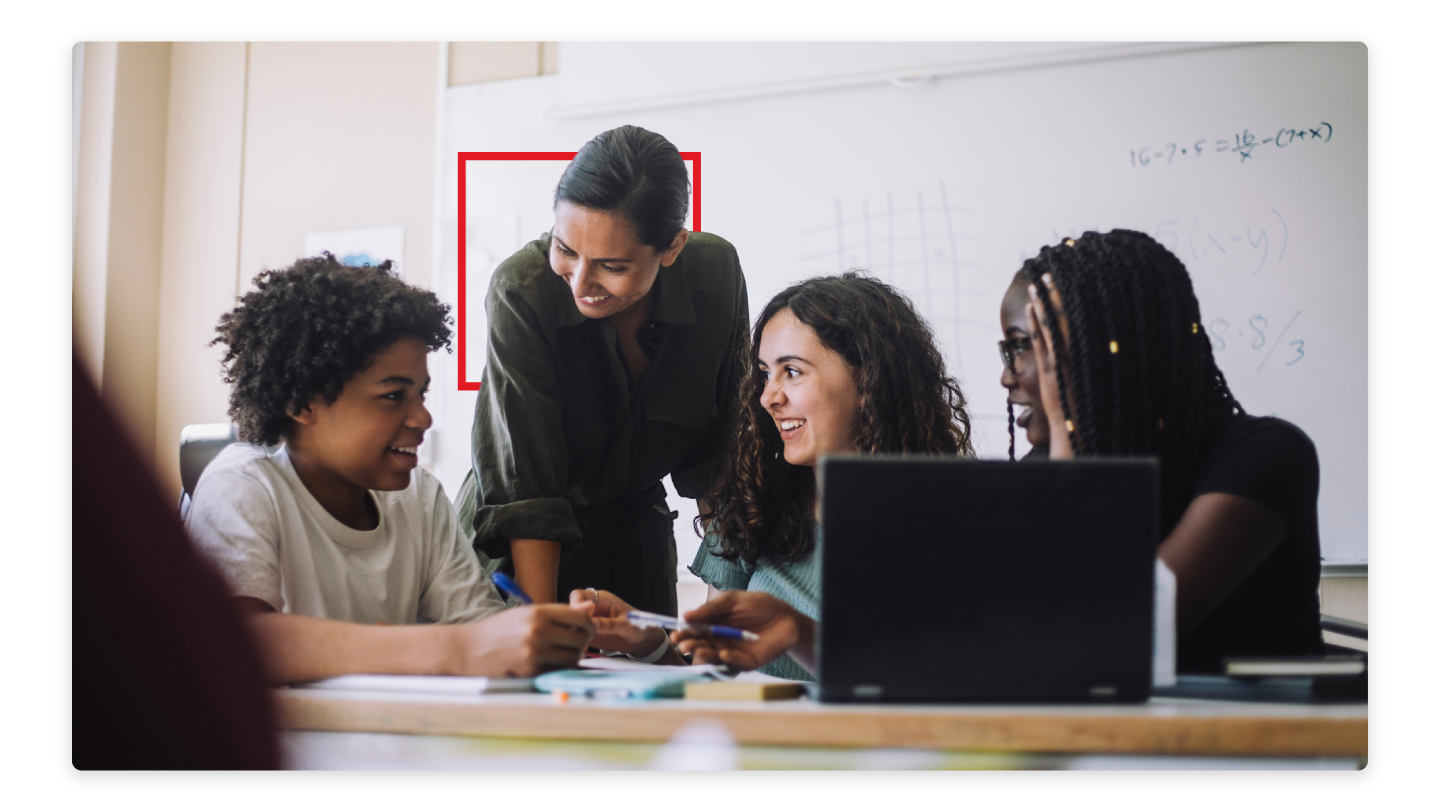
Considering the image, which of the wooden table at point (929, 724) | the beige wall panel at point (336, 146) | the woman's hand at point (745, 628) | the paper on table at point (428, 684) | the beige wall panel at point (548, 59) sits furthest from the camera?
the beige wall panel at point (336, 146)

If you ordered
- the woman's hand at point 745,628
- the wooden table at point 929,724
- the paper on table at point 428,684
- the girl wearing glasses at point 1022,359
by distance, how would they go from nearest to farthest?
the wooden table at point 929,724 < the paper on table at point 428,684 < the woman's hand at point 745,628 < the girl wearing glasses at point 1022,359

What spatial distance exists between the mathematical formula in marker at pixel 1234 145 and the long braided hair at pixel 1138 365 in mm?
898

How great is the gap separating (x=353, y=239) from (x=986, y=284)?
146cm

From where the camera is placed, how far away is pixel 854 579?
0.65 m

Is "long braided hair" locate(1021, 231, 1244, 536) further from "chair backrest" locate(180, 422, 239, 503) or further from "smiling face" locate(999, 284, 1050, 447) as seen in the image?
"chair backrest" locate(180, 422, 239, 503)

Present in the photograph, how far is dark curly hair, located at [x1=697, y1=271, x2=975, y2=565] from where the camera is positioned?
4.38 ft

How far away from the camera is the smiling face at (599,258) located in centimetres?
133

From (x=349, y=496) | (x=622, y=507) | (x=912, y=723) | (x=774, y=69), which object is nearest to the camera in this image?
(x=912, y=723)

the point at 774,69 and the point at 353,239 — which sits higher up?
the point at 774,69

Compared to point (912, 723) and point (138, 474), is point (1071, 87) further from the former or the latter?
point (138, 474)

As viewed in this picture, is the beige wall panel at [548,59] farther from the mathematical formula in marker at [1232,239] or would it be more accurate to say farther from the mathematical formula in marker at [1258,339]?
the mathematical formula in marker at [1258,339]

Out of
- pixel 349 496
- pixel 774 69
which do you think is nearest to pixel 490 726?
pixel 349 496

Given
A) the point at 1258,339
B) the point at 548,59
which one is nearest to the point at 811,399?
the point at 1258,339

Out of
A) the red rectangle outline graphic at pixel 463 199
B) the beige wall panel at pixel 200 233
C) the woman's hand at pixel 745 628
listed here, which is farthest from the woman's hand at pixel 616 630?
the beige wall panel at pixel 200 233
